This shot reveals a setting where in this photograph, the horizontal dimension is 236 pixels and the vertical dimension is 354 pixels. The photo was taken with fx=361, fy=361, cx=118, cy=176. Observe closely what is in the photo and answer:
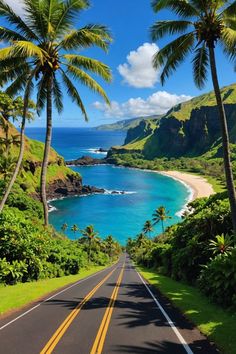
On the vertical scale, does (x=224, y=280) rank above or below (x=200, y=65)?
below

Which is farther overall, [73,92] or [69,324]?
[73,92]

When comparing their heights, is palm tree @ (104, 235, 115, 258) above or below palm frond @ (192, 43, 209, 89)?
below

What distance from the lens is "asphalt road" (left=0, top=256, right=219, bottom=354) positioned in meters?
9.11

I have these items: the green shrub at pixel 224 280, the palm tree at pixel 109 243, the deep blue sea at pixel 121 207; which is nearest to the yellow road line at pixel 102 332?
the green shrub at pixel 224 280

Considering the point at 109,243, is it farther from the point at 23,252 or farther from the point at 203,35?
the point at 203,35

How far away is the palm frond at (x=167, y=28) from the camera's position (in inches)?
650

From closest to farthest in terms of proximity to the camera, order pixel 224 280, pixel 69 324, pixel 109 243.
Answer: pixel 69 324, pixel 224 280, pixel 109 243

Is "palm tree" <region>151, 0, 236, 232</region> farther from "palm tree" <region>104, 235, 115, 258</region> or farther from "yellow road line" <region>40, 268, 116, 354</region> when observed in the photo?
"palm tree" <region>104, 235, 115, 258</region>

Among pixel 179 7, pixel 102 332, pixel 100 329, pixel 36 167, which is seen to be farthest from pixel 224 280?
pixel 36 167

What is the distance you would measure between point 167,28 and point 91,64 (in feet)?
13.7

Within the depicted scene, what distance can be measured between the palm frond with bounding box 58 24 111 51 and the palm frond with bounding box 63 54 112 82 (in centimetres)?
72

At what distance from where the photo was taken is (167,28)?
55.3ft

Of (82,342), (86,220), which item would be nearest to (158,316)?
(82,342)

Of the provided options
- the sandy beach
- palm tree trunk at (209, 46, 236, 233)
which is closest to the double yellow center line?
palm tree trunk at (209, 46, 236, 233)
